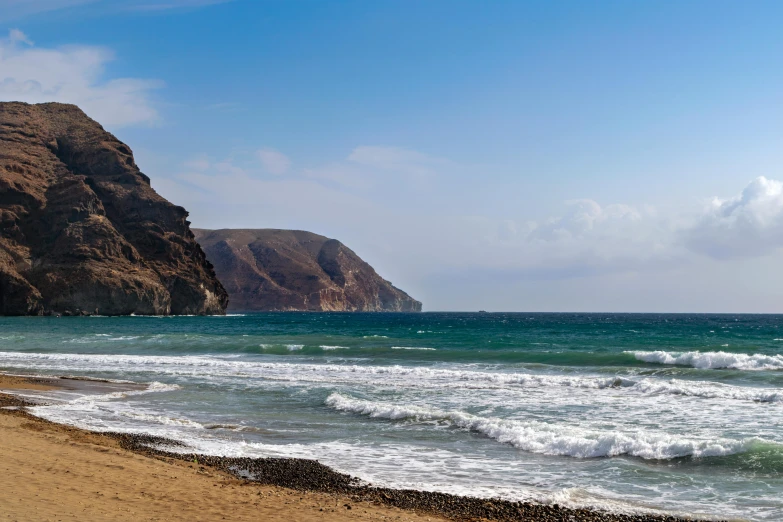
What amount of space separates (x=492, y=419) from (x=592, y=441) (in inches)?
124

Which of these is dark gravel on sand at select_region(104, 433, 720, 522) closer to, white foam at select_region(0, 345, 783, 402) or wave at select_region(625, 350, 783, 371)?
white foam at select_region(0, 345, 783, 402)

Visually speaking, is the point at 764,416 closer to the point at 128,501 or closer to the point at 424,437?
the point at 424,437

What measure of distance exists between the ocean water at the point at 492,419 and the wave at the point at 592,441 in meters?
0.04

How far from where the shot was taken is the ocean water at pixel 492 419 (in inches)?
397

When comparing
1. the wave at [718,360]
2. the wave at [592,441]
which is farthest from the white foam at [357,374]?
the wave at [718,360]

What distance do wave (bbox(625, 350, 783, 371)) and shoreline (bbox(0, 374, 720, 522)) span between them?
84.5 ft

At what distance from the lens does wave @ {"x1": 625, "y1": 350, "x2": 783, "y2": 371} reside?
30.2 metres

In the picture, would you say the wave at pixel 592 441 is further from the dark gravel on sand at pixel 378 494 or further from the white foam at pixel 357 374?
the white foam at pixel 357 374

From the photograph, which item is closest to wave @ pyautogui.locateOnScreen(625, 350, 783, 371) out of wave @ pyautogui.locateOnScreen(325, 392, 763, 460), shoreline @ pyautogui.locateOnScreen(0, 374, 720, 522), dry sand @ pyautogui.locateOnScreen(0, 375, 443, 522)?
wave @ pyautogui.locateOnScreen(325, 392, 763, 460)

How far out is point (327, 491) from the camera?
9141 millimetres

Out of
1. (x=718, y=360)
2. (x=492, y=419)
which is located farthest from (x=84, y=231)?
(x=492, y=419)

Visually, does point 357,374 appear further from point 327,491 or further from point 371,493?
point 371,493

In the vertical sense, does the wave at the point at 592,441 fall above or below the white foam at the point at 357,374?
above

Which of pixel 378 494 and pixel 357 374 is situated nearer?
pixel 378 494
